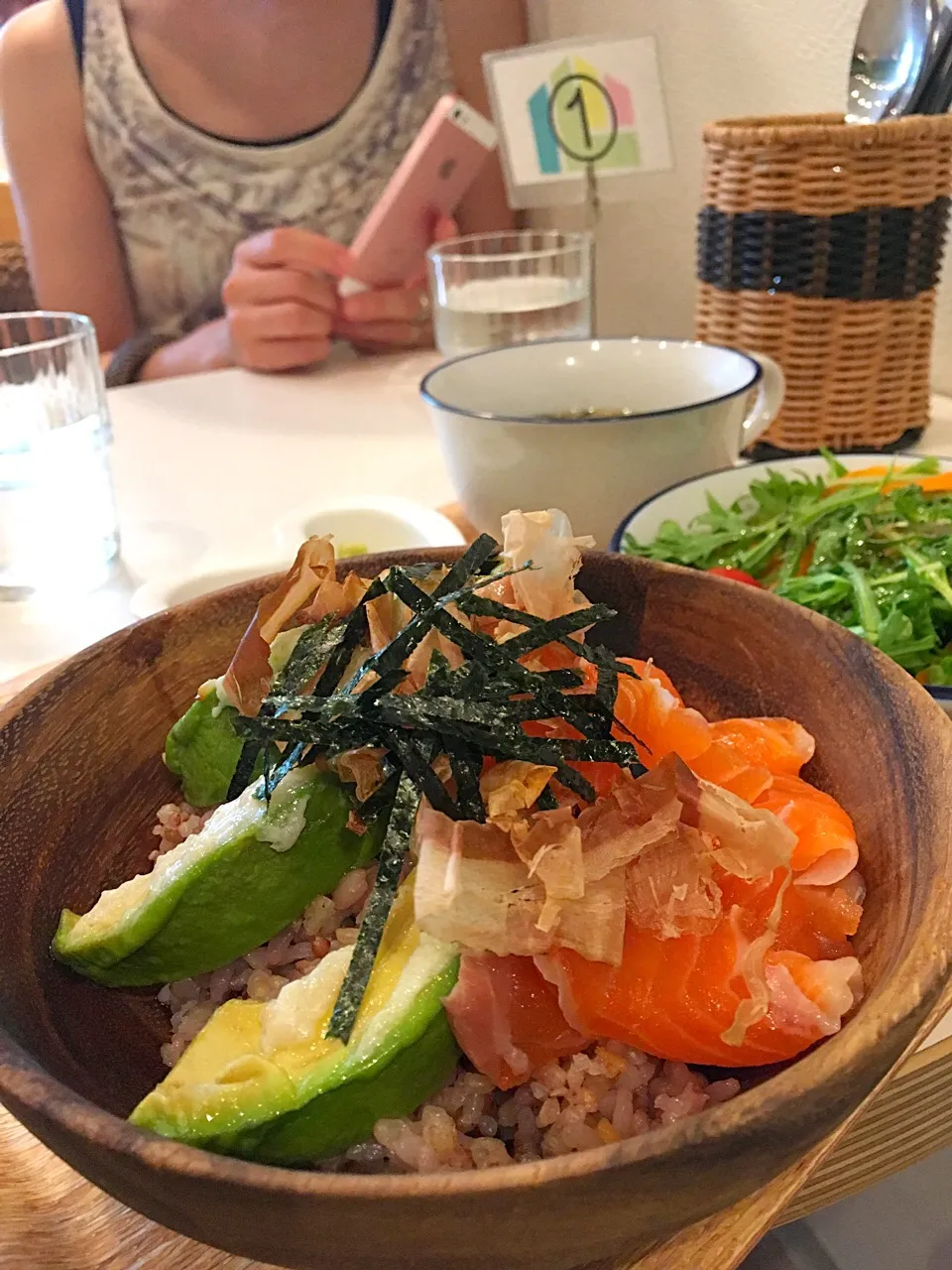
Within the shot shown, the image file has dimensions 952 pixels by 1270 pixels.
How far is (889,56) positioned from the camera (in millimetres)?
1443

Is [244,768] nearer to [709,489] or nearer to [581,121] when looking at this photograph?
[709,489]

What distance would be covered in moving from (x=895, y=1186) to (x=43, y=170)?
2.85 m

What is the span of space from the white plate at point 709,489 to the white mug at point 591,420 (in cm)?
4

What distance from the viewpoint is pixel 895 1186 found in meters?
1.39

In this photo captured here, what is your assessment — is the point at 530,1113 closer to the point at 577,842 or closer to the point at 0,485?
the point at 577,842

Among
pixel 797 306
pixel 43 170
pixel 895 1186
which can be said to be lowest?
pixel 895 1186

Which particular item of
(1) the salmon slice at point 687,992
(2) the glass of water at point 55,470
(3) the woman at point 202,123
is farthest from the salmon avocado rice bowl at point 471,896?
(3) the woman at point 202,123

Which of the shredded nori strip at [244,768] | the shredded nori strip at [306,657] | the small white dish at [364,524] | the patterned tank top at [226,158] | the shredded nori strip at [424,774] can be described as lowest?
the small white dish at [364,524]

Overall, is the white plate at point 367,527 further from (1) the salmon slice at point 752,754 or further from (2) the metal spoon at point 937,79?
(2) the metal spoon at point 937,79

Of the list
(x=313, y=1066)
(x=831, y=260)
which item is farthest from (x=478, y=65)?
(x=313, y=1066)

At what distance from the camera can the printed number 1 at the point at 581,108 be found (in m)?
1.79

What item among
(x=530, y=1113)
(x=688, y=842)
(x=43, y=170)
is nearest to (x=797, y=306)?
(x=688, y=842)

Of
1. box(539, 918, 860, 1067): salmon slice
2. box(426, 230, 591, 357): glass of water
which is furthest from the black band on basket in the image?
box(539, 918, 860, 1067): salmon slice

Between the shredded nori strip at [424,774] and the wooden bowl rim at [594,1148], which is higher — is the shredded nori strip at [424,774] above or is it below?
above
